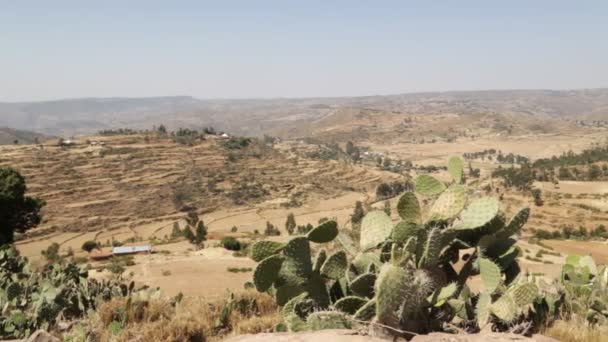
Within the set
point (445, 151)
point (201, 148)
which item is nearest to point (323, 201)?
point (201, 148)

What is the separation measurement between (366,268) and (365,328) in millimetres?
955

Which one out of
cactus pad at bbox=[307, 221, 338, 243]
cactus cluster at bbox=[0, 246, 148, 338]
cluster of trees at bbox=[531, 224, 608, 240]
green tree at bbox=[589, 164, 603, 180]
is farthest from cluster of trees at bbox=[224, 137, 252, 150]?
cactus pad at bbox=[307, 221, 338, 243]

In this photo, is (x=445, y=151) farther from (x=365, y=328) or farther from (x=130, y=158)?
(x=365, y=328)

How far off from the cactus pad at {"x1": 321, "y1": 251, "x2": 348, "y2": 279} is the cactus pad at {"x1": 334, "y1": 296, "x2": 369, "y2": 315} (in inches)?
15.6

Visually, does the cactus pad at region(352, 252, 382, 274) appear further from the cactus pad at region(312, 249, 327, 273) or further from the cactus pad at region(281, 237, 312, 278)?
the cactus pad at region(281, 237, 312, 278)

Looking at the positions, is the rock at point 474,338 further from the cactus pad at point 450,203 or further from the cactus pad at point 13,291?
the cactus pad at point 13,291

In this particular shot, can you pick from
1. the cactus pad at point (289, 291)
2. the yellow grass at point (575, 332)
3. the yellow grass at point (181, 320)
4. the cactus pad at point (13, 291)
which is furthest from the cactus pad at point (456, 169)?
the cactus pad at point (13, 291)

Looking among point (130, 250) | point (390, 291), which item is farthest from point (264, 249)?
point (130, 250)

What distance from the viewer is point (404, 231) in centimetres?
429

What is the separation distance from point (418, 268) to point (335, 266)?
78 centimetres

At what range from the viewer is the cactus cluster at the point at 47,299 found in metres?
5.64

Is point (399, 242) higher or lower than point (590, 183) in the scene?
higher

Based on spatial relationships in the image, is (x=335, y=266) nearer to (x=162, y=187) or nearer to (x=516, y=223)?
(x=516, y=223)

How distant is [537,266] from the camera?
22047 mm
